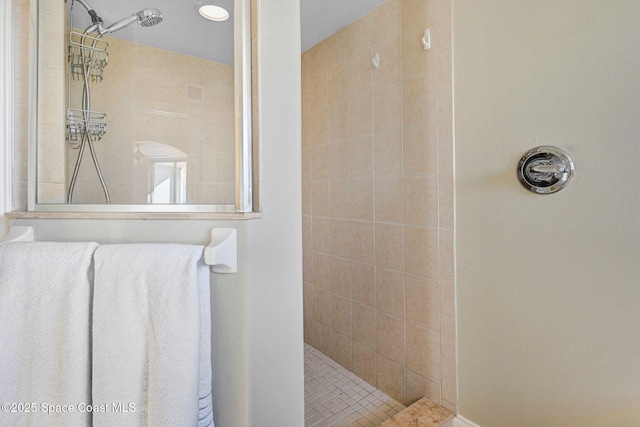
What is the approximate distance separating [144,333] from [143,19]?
964 mm

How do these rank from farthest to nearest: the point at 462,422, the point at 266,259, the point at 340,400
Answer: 1. the point at 340,400
2. the point at 462,422
3. the point at 266,259

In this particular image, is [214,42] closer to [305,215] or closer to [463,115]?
[463,115]

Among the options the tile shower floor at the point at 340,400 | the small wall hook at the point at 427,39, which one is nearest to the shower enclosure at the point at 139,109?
the small wall hook at the point at 427,39

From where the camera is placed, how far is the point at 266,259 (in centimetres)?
84

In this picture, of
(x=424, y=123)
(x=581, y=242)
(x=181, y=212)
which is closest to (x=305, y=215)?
(x=424, y=123)

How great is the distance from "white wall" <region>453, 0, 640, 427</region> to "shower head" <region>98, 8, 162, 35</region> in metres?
1.18

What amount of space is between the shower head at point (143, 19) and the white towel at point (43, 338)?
0.76 metres

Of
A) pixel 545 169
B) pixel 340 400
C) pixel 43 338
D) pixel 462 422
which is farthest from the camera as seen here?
pixel 340 400

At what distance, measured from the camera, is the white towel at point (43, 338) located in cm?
69

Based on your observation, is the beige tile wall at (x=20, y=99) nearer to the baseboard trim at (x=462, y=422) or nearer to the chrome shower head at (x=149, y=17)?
the chrome shower head at (x=149, y=17)

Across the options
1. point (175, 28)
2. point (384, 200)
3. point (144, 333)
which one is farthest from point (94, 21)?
point (384, 200)

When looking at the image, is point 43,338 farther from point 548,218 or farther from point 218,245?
point 548,218

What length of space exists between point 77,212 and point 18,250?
6.5 inches

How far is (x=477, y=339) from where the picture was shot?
4.22ft
